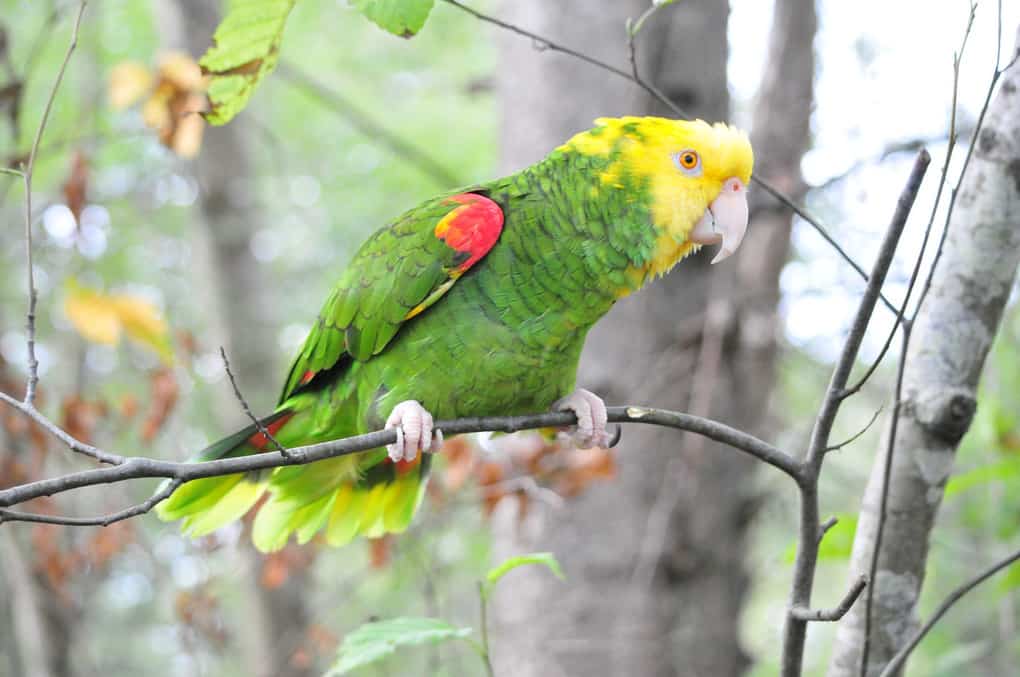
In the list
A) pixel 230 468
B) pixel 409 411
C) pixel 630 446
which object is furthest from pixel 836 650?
pixel 630 446

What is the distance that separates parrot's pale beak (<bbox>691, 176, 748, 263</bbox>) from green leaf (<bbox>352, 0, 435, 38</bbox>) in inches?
30.7

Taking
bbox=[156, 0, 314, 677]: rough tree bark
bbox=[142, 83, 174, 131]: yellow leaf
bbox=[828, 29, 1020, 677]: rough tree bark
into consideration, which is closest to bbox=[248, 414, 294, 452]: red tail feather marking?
bbox=[142, 83, 174, 131]: yellow leaf

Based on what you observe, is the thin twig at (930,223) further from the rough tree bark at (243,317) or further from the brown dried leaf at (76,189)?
the rough tree bark at (243,317)

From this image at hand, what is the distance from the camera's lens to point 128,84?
3.35 meters

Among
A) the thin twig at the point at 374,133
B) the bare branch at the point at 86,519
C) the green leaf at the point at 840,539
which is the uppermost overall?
the thin twig at the point at 374,133

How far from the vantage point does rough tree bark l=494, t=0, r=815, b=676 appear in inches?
132

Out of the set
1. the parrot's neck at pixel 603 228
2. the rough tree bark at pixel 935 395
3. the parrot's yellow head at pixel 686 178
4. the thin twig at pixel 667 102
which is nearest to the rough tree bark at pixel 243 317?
the parrot's neck at pixel 603 228

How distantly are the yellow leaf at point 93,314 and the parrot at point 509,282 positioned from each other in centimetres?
114

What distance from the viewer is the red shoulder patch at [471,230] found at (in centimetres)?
205

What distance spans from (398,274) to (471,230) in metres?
0.21

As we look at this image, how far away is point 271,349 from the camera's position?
4.72 m

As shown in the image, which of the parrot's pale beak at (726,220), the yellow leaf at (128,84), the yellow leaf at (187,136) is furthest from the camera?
Result: the yellow leaf at (128,84)

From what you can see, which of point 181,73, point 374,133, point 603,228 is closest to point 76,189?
point 181,73

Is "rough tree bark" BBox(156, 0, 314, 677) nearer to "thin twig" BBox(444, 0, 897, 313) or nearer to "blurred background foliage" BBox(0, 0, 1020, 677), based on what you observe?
"blurred background foliage" BBox(0, 0, 1020, 677)
